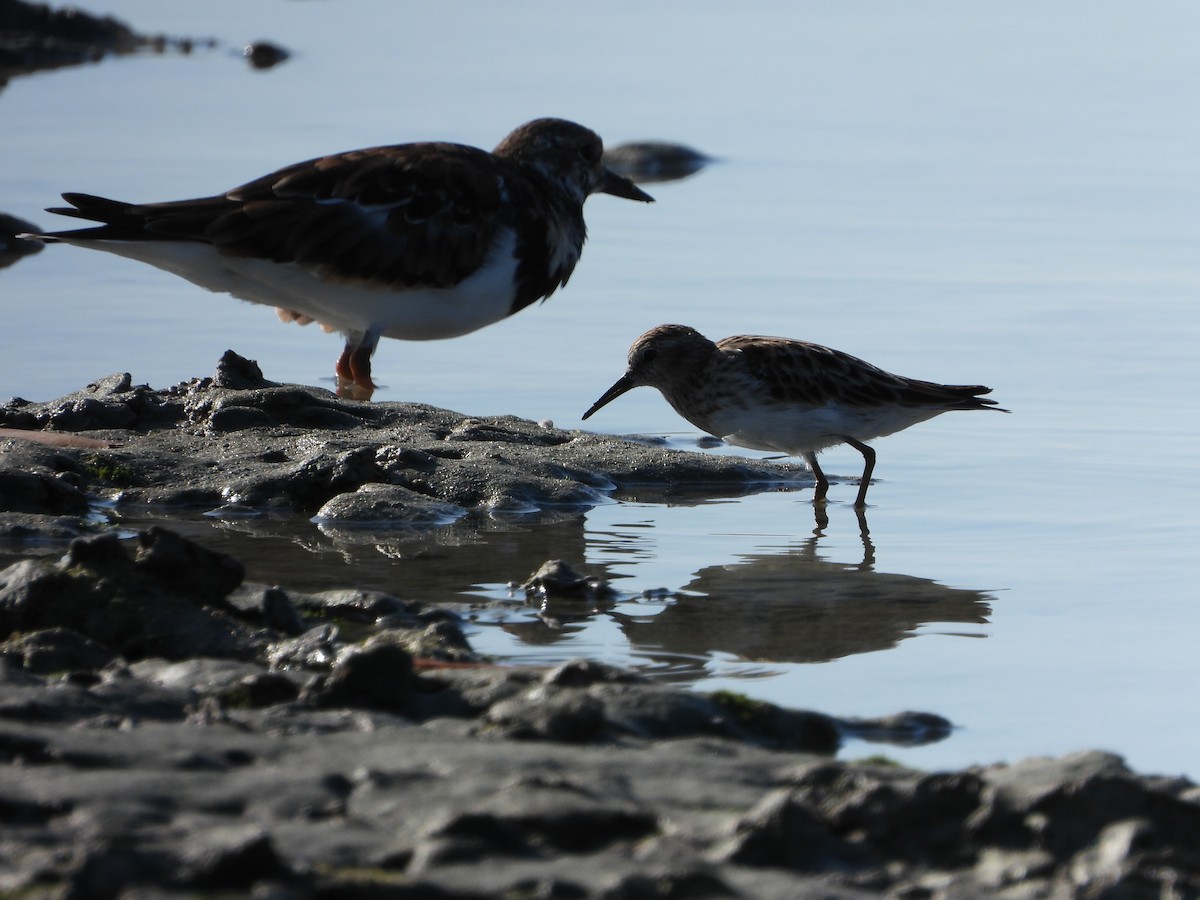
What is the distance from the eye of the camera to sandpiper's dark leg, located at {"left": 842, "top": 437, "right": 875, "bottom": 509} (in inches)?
268

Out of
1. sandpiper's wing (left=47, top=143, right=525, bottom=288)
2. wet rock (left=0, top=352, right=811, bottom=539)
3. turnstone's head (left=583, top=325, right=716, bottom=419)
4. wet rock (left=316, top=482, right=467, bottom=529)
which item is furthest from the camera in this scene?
sandpiper's wing (left=47, top=143, right=525, bottom=288)

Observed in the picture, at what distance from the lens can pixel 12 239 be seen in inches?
423

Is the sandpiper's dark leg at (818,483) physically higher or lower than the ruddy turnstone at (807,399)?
lower

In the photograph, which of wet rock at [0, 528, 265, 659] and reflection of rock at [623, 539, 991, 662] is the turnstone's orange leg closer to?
reflection of rock at [623, 539, 991, 662]

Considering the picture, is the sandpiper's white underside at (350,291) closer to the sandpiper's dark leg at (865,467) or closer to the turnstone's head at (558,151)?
the turnstone's head at (558,151)

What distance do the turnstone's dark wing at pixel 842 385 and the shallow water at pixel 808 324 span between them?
329 millimetres

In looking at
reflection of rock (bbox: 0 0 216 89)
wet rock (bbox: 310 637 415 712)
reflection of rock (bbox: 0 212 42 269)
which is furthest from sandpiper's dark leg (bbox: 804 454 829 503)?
reflection of rock (bbox: 0 0 216 89)

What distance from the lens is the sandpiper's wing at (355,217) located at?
A: 7.53m

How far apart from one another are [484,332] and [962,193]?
3.82m

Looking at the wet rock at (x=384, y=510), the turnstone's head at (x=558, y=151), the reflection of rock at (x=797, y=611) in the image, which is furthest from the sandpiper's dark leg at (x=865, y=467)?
the turnstone's head at (x=558, y=151)

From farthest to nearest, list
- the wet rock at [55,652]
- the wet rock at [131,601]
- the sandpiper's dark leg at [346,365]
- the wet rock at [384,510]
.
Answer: the sandpiper's dark leg at [346,365]
the wet rock at [384,510]
the wet rock at [131,601]
the wet rock at [55,652]

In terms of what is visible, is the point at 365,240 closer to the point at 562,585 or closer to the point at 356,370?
the point at 356,370

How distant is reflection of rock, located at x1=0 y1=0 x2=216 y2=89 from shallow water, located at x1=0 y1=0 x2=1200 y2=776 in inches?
34.0

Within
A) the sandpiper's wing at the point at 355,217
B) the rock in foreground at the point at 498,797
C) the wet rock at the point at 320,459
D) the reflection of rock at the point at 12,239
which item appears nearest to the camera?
the rock in foreground at the point at 498,797
